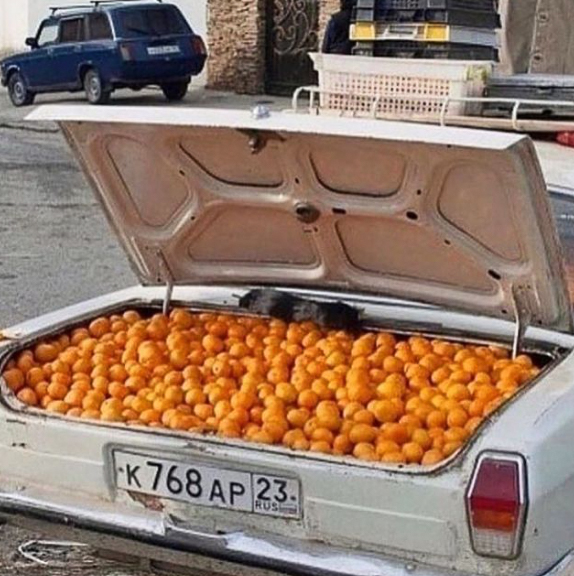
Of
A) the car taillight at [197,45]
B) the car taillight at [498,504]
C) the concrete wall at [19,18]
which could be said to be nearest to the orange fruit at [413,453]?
the car taillight at [498,504]

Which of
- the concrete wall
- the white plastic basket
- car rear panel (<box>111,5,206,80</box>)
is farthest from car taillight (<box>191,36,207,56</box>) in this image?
the white plastic basket

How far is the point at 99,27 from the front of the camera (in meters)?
20.5

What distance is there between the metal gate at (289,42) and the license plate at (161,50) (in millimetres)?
2183

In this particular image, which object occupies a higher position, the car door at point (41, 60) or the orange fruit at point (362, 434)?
the orange fruit at point (362, 434)

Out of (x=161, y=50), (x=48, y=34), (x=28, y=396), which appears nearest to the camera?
(x=28, y=396)

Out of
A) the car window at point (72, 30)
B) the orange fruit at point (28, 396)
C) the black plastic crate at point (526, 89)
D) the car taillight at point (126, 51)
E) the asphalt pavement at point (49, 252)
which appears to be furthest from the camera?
the car window at point (72, 30)

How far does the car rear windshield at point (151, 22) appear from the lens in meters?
20.3

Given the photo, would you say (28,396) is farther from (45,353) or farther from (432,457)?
(432,457)

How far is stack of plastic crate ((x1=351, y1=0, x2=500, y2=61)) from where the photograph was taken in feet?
21.6

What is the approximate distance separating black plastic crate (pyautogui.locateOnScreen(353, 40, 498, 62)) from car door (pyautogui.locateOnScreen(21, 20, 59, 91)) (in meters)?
15.0

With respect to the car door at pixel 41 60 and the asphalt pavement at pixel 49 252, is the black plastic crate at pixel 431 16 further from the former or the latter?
the car door at pixel 41 60

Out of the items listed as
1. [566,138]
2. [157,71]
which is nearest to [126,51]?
[157,71]

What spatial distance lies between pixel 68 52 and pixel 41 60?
0.69 m

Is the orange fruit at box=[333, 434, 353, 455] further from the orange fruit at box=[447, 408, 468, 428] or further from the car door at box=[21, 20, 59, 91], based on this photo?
the car door at box=[21, 20, 59, 91]
